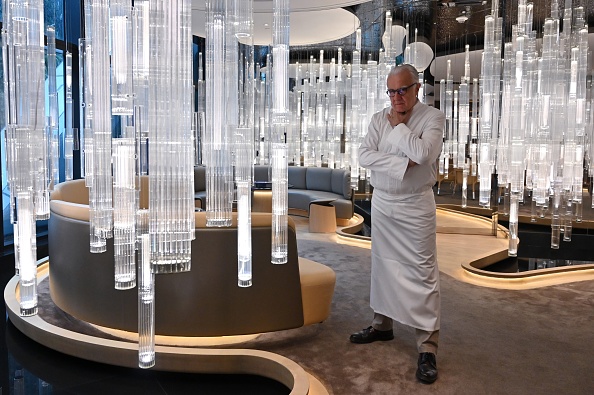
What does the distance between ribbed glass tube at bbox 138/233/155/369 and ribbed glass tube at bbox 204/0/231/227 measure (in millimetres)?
251

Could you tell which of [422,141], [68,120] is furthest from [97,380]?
[68,120]

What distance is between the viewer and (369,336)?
293 centimetres

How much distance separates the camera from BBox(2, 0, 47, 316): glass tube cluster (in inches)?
57.3

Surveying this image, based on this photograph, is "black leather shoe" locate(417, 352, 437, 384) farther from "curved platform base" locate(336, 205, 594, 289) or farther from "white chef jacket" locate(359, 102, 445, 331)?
"curved platform base" locate(336, 205, 594, 289)

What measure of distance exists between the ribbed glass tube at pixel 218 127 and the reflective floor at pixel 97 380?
111cm

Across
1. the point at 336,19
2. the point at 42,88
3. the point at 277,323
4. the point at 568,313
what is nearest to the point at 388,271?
the point at 277,323

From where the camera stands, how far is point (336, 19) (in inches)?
259

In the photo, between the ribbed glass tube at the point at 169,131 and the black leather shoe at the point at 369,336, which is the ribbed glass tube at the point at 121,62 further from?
the black leather shoe at the point at 369,336

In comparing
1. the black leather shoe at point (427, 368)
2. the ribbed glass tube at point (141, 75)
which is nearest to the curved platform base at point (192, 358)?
the black leather shoe at point (427, 368)

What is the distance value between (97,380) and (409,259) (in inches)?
64.7

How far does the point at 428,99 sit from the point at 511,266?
3930mm

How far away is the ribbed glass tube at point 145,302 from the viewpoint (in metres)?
1.55

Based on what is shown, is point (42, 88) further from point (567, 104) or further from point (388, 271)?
point (567, 104)

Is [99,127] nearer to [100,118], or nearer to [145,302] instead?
[100,118]
